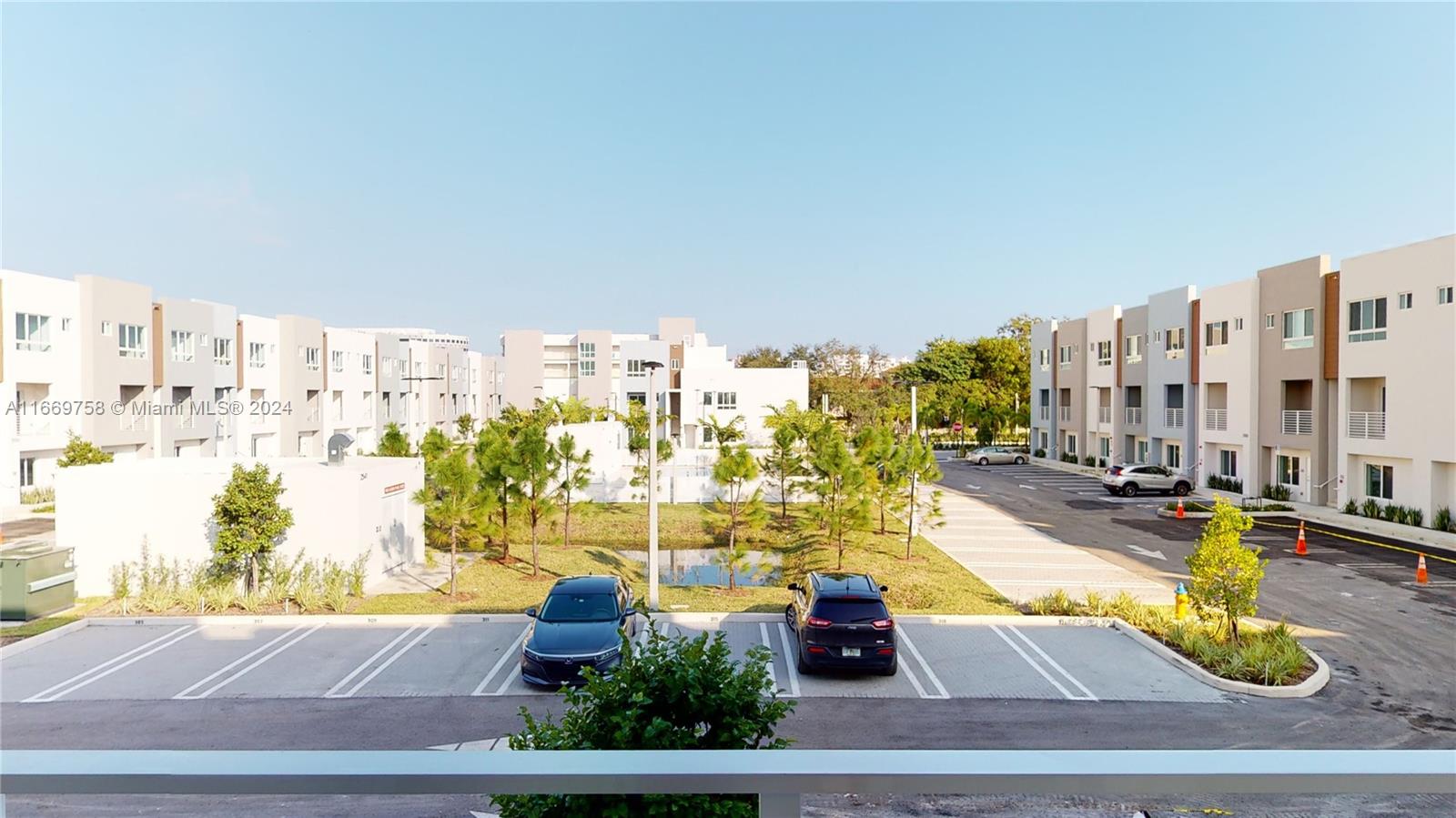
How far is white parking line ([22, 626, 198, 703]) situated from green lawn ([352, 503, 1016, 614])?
299 centimetres

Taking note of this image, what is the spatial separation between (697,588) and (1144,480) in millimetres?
25117

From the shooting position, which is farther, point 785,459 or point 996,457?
point 996,457

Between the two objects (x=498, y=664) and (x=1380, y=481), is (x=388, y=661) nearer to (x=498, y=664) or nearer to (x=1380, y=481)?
(x=498, y=664)

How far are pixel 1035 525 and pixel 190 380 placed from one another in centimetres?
3870

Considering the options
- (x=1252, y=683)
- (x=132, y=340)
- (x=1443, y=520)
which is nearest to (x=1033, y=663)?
(x=1252, y=683)

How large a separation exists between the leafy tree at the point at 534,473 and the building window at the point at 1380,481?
87.7 ft

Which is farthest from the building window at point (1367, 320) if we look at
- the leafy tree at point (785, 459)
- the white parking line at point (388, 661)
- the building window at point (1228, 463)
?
the white parking line at point (388, 661)

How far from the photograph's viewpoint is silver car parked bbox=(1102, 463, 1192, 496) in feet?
119

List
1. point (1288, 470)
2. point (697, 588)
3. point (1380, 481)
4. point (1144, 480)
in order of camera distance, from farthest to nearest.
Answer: point (1144, 480), point (1288, 470), point (1380, 481), point (697, 588)

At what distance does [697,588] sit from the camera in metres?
19.5

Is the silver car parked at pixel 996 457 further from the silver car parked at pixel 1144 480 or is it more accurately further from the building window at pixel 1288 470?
the building window at pixel 1288 470

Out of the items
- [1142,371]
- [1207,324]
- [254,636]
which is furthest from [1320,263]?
[254,636]

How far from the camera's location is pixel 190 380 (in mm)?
40938

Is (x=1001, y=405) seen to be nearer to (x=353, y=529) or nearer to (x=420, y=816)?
(x=353, y=529)
